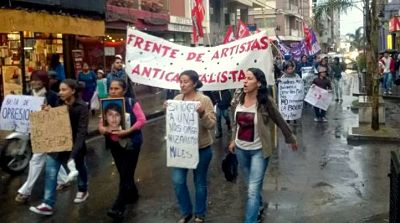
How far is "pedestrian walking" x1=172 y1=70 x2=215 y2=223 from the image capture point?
19.4 ft

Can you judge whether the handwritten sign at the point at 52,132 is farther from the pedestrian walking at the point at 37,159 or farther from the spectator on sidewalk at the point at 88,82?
Answer: the spectator on sidewalk at the point at 88,82

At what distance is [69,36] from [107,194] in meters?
12.4

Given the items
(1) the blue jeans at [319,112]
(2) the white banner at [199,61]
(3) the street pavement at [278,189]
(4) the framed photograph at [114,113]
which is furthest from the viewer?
(1) the blue jeans at [319,112]

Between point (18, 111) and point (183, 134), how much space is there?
315 cm

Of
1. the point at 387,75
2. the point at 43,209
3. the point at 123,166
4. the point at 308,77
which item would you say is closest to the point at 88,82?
the point at 308,77

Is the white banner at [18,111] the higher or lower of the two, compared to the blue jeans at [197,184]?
higher

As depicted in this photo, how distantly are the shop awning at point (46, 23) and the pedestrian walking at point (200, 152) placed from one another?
9297mm

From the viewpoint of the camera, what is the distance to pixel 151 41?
24.1 ft

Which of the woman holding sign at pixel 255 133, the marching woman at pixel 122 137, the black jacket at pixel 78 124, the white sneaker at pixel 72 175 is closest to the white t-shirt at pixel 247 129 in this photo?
the woman holding sign at pixel 255 133

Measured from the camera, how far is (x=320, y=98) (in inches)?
583

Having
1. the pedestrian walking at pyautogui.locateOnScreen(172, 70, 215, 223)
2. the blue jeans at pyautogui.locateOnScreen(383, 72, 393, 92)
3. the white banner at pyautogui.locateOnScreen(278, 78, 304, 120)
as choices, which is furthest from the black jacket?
the blue jeans at pyautogui.locateOnScreen(383, 72, 393, 92)

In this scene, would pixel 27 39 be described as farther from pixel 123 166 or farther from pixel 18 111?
pixel 123 166

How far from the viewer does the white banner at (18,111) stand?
785 centimetres

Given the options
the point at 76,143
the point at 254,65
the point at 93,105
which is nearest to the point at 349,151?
the point at 254,65
